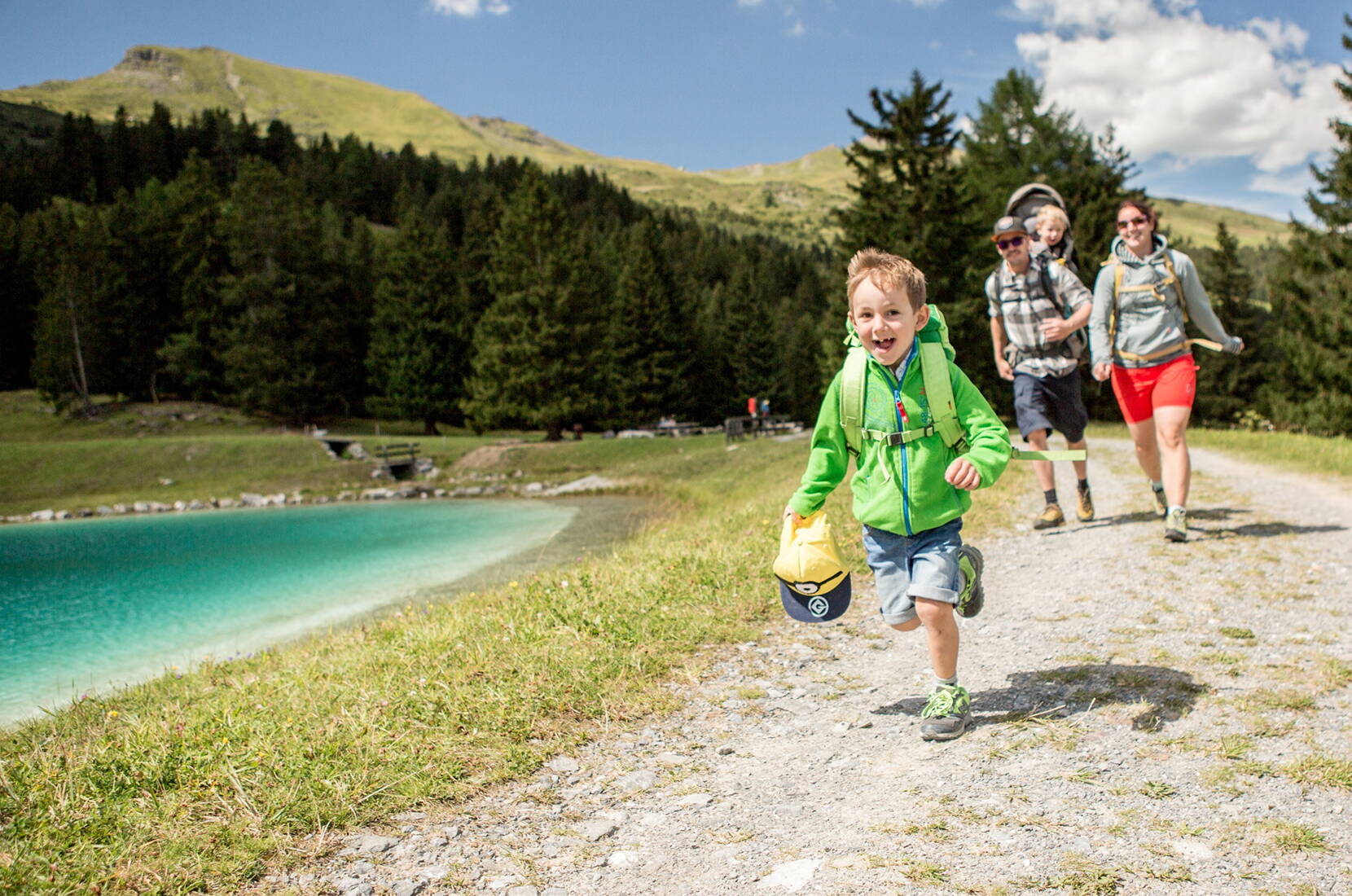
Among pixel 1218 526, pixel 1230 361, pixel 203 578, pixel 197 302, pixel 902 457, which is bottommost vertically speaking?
pixel 203 578

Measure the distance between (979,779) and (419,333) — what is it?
178ft

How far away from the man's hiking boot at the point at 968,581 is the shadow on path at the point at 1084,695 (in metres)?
0.56

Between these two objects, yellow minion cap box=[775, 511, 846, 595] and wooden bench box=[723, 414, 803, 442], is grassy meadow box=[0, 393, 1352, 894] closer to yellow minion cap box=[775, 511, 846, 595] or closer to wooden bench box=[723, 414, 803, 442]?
yellow minion cap box=[775, 511, 846, 595]

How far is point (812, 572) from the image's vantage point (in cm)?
382

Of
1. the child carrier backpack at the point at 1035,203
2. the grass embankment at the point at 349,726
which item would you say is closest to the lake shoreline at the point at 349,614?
the grass embankment at the point at 349,726

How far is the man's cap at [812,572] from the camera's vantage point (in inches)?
151

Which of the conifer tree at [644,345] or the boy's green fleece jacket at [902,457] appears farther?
the conifer tree at [644,345]

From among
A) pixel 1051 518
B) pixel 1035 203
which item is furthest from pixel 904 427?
pixel 1051 518

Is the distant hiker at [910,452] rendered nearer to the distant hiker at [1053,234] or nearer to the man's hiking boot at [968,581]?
the man's hiking boot at [968,581]

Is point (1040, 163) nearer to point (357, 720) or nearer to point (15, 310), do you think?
point (357, 720)

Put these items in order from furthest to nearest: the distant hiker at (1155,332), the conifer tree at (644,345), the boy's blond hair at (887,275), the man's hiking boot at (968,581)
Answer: the conifer tree at (644,345)
the distant hiker at (1155,332)
the man's hiking boot at (968,581)
the boy's blond hair at (887,275)

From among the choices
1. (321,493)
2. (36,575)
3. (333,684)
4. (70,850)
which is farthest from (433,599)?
(321,493)

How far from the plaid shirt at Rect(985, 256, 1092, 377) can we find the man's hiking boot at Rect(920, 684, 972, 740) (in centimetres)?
475

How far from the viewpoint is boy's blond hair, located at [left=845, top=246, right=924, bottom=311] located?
12.2 ft
